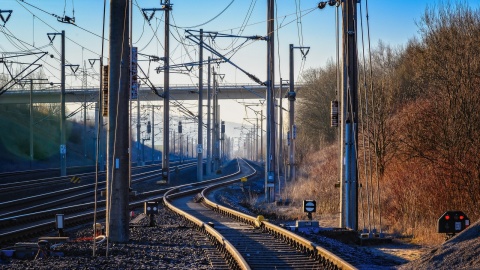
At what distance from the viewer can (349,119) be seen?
19359 mm

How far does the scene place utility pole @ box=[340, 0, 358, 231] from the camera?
19266 mm

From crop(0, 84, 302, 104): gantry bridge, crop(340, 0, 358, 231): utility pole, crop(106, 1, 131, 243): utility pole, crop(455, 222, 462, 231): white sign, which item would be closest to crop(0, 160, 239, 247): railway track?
crop(106, 1, 131, 243): utility pole

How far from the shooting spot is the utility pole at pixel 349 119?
19266mm

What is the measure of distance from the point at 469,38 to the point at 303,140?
40806 mm

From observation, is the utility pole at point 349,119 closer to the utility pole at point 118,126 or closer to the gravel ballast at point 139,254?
the gravel ballast at point 139,254

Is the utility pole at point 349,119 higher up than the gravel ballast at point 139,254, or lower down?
higher up

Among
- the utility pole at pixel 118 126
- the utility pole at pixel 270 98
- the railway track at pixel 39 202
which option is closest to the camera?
the utility pole at pixel 118 126

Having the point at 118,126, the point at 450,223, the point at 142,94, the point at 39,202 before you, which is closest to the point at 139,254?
the point at 118,126

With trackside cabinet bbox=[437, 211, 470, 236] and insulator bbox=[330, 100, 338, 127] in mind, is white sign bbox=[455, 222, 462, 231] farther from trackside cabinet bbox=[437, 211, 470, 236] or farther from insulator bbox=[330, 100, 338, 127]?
insulator bbox=[330, 100, 338, 127]

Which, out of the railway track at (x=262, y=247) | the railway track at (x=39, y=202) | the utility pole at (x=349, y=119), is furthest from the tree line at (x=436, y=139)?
the railway track at (x=39, y=202)

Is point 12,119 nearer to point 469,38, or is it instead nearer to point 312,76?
point 312,76

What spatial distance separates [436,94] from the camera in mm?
24188

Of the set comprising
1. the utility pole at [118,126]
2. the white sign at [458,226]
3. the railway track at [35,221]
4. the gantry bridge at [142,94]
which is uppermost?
the gantry bridge at [142,94]

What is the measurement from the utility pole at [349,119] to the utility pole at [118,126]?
5588 millimetres
